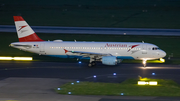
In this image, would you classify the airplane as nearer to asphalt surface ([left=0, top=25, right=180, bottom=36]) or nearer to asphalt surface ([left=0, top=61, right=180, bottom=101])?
asphalt surface ([left=0, top=61, right=180, bottom=101])

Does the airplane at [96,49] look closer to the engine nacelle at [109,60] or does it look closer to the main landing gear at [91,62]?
the main landing gear at [91,62]

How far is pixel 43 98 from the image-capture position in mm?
21547

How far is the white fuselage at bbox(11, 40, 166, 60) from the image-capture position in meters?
36.7

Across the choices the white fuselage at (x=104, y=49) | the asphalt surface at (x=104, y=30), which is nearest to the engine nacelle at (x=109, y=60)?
the white fuselage at (x=104, y=49)

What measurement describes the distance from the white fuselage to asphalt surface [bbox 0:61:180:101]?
156 cm

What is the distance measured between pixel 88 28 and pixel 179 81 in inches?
1464

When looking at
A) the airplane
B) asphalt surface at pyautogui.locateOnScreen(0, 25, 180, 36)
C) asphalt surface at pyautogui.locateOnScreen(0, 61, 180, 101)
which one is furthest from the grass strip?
asphalt surface at pyautogui.locateOnScreen(0, 25, 180, 36)

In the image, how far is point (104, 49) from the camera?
3697 centimetres

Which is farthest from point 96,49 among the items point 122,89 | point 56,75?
point 122,89

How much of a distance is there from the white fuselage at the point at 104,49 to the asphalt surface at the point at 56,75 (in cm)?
156

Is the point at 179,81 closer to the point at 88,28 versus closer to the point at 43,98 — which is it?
the point at 43,98

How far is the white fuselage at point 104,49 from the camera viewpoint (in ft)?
120

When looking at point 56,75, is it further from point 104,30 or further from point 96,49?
point 104,30

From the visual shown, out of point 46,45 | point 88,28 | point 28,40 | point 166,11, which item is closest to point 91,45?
point 46,45
